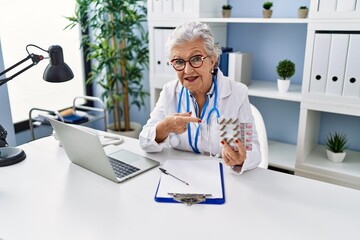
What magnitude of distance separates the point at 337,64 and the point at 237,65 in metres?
0.67

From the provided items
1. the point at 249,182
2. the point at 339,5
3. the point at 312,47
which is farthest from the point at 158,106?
the point at 339,5

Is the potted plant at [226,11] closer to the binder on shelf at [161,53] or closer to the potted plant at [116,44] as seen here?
the binder on shelf at [161,53]

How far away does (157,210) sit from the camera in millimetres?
1069

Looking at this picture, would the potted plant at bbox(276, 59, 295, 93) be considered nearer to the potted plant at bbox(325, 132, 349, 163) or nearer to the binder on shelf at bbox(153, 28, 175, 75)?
the potted plant at bbox(325, 132, 349, 163)

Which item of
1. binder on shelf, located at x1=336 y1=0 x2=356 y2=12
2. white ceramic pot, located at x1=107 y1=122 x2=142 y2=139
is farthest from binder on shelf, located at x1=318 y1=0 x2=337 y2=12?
white ceramic pot, located at x1=107 y1=122 x2=142 y2=139

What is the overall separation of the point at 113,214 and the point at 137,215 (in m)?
0.07

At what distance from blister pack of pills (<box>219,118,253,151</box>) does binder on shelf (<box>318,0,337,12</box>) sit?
3.72 ft

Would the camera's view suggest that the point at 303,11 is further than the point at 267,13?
No

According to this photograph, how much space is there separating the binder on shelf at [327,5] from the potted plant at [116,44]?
147cm

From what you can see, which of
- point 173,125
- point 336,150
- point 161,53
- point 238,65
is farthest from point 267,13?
point 173,125

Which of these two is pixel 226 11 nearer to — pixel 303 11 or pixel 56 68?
pixel 303 11

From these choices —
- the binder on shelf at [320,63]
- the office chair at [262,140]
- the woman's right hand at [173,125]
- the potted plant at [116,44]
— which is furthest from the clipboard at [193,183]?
the potted plant at [116,44]

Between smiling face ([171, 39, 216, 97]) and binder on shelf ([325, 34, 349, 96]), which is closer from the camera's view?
smiling face ([171, 39, 216, 97])

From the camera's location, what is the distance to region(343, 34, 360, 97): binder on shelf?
1894 millimetres
